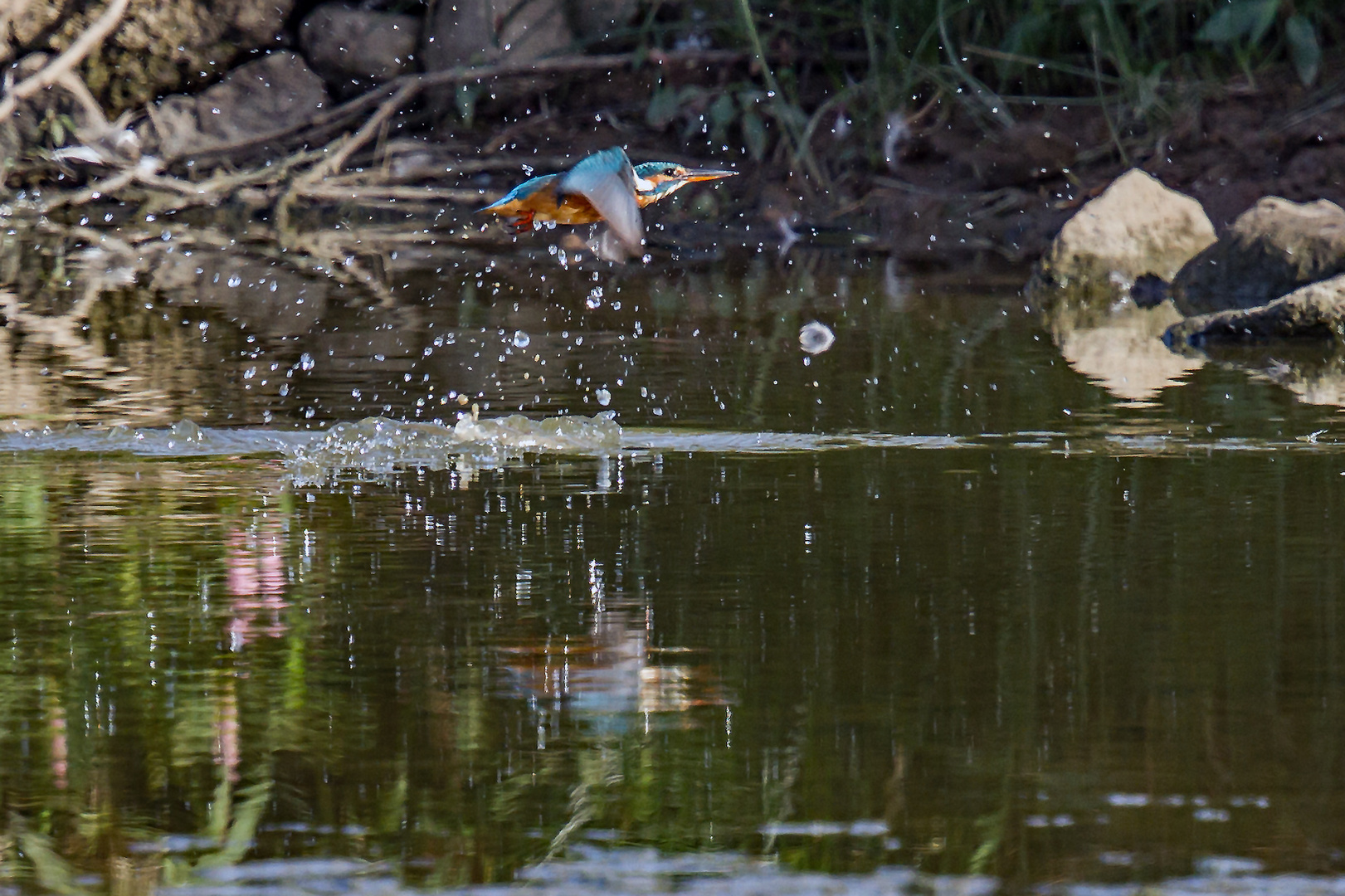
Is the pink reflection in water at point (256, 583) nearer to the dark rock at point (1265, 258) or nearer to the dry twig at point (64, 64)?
Answer: the dark rock at point (1265, 258)

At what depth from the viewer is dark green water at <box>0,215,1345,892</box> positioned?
2.81m

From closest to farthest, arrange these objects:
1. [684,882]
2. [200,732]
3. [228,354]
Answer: [684,882], [200,732], [228,354]

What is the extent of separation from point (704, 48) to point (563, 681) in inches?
491

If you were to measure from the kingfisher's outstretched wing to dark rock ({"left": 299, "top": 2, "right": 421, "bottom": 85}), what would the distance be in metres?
10.7

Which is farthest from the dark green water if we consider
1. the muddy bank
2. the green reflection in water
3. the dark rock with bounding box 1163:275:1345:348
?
the muddy bank

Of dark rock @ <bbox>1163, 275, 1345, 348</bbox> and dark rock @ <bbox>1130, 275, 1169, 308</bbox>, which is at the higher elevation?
dark rock @ <bbox>1130, 275, 1169, 308</bbox>

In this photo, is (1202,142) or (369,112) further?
(369,112)

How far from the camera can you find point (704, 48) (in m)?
15.6

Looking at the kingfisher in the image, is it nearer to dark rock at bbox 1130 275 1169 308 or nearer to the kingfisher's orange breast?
the kingfisher's orange breast

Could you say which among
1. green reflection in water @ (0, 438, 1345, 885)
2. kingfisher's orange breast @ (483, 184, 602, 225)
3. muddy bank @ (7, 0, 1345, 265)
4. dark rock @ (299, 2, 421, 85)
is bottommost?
green reflection in water @ (0, 438, 1345, 885)

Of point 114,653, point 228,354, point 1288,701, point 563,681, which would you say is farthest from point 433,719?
point 228,354

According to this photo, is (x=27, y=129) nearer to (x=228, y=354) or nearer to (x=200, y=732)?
(x=228, y=354)

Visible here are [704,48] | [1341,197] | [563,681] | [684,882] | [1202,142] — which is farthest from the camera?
[704,48]

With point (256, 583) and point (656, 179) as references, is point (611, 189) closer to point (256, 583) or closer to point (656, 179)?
point (656, 179)
